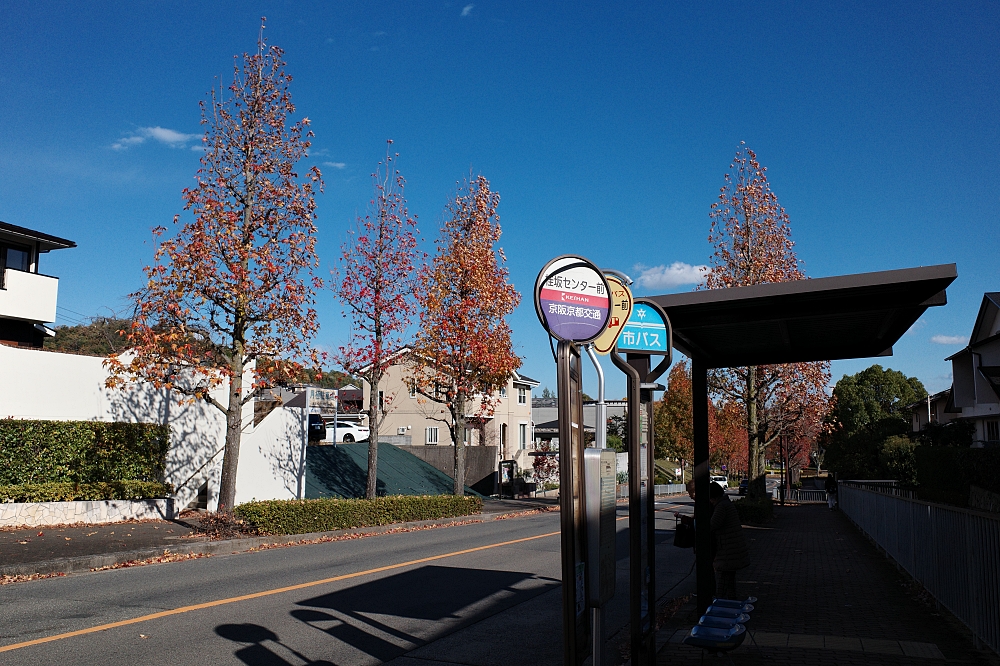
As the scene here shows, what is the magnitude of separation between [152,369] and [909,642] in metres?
15.3

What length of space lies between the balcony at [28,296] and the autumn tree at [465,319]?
43.0 ft

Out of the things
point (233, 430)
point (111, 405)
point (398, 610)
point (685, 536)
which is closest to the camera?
point (685, 536)

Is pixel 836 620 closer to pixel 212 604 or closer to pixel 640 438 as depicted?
pixel 640 438

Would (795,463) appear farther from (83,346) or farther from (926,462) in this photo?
(83,346)

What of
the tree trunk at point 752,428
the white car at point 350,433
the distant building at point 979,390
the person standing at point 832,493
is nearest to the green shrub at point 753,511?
the tree trunk at point 752,428

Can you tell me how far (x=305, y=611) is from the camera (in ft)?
31.4

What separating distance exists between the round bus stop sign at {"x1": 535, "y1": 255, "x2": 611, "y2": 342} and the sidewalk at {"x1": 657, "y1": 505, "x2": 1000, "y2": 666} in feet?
12.8

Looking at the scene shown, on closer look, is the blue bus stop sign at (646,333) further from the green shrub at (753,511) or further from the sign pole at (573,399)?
the green shrub at (753,511)

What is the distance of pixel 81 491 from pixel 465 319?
1361 centimetres

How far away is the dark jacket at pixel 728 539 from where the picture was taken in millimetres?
9109

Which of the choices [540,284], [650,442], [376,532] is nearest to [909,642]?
[650,442]

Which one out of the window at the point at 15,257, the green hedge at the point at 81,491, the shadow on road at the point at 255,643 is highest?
the window at the point at 15,257

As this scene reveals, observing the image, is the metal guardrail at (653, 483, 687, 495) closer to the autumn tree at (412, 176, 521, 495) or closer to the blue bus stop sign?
the autumn tree at (412, 176, 521, 495)

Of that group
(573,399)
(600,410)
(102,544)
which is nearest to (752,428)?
(102,544)
